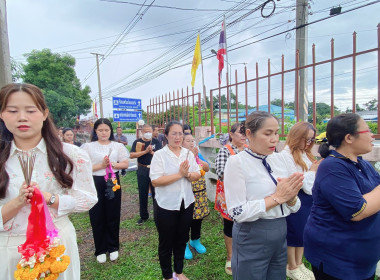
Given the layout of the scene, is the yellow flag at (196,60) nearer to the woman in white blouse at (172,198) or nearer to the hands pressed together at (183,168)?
the woman in white blouse at (172,198)

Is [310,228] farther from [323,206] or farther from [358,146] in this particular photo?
[358,146]

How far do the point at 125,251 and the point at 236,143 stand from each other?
7.30ft

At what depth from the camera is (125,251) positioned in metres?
3.41

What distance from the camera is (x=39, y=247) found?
113 centimetres

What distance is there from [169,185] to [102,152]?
4.04 feet

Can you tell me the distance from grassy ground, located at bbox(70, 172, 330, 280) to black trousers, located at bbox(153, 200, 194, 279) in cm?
40

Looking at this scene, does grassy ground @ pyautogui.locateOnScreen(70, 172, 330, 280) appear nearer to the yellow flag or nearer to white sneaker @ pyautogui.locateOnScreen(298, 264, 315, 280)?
white sneaker @ pyautogui.locateOnScreen(298, 264, 315, 280)

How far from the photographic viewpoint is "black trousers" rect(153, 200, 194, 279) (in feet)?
7.86

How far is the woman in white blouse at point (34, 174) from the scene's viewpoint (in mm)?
1223

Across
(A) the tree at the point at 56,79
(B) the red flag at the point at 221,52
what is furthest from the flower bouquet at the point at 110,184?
(A) the tree at the point at 56,79

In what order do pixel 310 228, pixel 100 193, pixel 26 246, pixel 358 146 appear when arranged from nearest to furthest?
pixel 26 246
pixel 358 146
pixel 310 228
pixel 100 193

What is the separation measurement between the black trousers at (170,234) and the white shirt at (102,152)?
1062 mm

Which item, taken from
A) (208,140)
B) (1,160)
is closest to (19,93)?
(1,160)

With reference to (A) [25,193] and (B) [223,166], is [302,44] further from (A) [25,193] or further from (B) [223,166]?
(A) [25,193]
